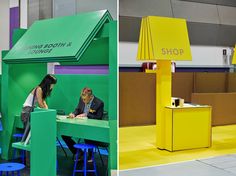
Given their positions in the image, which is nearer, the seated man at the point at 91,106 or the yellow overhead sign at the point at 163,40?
the seated man at the point at 91,106

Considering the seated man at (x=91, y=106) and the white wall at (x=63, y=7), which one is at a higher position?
the white wall at (x=63, y=7)

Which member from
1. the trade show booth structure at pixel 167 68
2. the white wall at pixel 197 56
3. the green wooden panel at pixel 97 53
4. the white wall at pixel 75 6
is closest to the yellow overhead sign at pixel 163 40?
the trade show booth structure at pixel 167 68

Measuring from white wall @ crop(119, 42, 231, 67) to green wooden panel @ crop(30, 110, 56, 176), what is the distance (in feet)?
21.4

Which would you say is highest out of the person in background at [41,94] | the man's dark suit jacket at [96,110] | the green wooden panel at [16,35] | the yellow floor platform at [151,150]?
the green wooden panel at [16,35]

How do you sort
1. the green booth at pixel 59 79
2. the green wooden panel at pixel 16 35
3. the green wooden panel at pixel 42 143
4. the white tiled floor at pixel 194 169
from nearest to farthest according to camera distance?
the green wooden panel at pixel 42 143 < the green booth at pixel 59 79 < the white tiled floor at pixel 194 169 < the green wooden panel at pixel 16 35

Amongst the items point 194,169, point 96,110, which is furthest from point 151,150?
point 96,110

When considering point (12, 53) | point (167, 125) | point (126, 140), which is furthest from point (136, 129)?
point (12, 53)

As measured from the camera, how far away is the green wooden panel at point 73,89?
5961 mm

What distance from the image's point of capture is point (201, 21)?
485 inches

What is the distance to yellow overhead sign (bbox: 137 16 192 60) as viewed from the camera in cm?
624

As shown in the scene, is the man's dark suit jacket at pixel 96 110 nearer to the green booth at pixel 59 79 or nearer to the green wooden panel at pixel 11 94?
the green booth at pixel 59 79

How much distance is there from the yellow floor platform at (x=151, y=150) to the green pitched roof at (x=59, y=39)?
6.07ft

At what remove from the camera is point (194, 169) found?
17.2 ft

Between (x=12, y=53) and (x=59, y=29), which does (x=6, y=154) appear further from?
(x=59, y=29)
